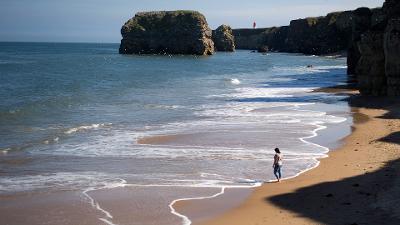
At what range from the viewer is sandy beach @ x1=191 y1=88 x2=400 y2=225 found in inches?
533

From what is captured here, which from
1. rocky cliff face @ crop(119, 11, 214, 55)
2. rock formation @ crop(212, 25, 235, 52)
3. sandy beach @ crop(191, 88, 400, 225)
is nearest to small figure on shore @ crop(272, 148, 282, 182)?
sandy beach @ crop(191, 88, 400, 225)

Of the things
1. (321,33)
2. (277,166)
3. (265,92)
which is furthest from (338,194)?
(321,33)

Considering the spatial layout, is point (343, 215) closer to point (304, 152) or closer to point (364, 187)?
point (364, 187)

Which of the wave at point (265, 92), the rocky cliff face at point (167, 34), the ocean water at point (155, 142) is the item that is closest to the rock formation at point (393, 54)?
the ocean water at point (155, 142)

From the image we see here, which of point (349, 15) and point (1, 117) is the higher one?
point (349, 15)

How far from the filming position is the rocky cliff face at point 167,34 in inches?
6078

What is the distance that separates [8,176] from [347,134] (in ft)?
52.9

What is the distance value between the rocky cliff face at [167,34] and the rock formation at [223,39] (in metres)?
31.8

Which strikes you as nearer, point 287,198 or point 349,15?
point 287,198

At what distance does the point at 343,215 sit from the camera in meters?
13.5

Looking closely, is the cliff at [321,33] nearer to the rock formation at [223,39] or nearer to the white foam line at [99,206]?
the rock formation at [223,39]

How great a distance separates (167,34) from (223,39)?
1557 inches

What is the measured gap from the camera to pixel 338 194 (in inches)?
618

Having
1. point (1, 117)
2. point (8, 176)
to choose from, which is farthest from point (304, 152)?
point (1, 117)
